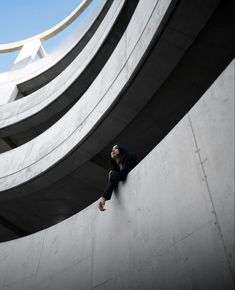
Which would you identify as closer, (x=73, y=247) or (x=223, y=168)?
(x=223, y=168)

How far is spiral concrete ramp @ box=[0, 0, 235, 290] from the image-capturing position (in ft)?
8.41

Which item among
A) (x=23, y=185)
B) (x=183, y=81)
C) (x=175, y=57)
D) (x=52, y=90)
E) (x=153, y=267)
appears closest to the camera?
(x=153, y=267)

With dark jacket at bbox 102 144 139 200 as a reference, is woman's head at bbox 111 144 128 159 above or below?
above

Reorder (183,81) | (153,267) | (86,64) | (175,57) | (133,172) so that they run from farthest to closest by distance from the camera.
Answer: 1. (86,64)
2. (183,81)
3. (175,57)
4. (133,172)
5. (153,267)

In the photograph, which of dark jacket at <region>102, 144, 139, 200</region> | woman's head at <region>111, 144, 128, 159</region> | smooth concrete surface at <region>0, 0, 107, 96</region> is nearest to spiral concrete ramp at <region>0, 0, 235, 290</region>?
dark jacket at <region>102, 144, 139, 200</region>

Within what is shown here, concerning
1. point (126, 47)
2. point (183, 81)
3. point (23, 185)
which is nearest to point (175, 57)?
point (183, 81)

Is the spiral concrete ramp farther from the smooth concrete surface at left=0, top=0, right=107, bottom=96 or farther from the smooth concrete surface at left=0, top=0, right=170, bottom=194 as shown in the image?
the smooth concrete surface at left=0, top=0, right=107, bottom=96

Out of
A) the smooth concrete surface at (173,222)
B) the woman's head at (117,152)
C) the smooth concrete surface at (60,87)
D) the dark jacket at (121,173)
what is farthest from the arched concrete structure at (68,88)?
the smooth concrete surface at (173,222)

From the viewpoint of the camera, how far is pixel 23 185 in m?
8.73

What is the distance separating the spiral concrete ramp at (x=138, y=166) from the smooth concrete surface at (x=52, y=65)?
3.82 meters

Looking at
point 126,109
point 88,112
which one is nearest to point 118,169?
point 126,109

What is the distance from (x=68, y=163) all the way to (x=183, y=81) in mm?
4166

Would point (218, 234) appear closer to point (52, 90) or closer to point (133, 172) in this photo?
point (133, 172)

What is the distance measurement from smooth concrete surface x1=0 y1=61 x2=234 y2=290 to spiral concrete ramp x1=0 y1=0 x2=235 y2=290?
0.5 inches
